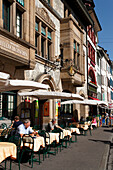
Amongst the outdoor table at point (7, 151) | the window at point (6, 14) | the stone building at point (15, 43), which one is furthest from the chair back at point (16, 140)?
the window at point (6, 14)

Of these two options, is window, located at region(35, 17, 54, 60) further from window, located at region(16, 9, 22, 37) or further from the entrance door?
the entrance door

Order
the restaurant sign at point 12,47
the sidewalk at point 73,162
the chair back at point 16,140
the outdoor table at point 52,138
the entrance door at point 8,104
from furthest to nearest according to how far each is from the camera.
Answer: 1. the entrance door at point 8,104
2. the restaurant sign at point 12,47
3. the outdoor table at point 52,138
4. the sidewalk at point 73,162
5. the chair back at point 16,140

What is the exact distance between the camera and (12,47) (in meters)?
10.8

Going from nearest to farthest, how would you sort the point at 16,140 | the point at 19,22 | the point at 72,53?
1. the point at 16,140
2. the point at 19,22
3. the point at 72,53

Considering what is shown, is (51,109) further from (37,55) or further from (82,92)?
(82,92)

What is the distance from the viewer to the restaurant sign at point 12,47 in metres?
10.1

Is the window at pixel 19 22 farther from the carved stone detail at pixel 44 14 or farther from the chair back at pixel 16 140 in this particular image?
the chair back at pixel 16 140

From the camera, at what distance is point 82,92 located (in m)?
26.0

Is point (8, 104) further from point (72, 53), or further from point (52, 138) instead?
point (72, 53)

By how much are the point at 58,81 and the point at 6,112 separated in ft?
24.7

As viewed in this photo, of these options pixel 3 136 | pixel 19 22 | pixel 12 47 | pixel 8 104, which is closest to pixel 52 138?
pixel 3 136

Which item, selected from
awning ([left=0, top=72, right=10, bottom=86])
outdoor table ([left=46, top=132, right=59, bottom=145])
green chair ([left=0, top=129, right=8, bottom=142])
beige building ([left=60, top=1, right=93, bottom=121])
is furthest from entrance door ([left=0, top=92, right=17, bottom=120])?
beige building ([left=60, top=1, right=93, bottom=121])

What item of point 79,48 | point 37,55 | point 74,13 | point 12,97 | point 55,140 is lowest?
point 55,140

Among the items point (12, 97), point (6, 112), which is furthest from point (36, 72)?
point (6, 112)
